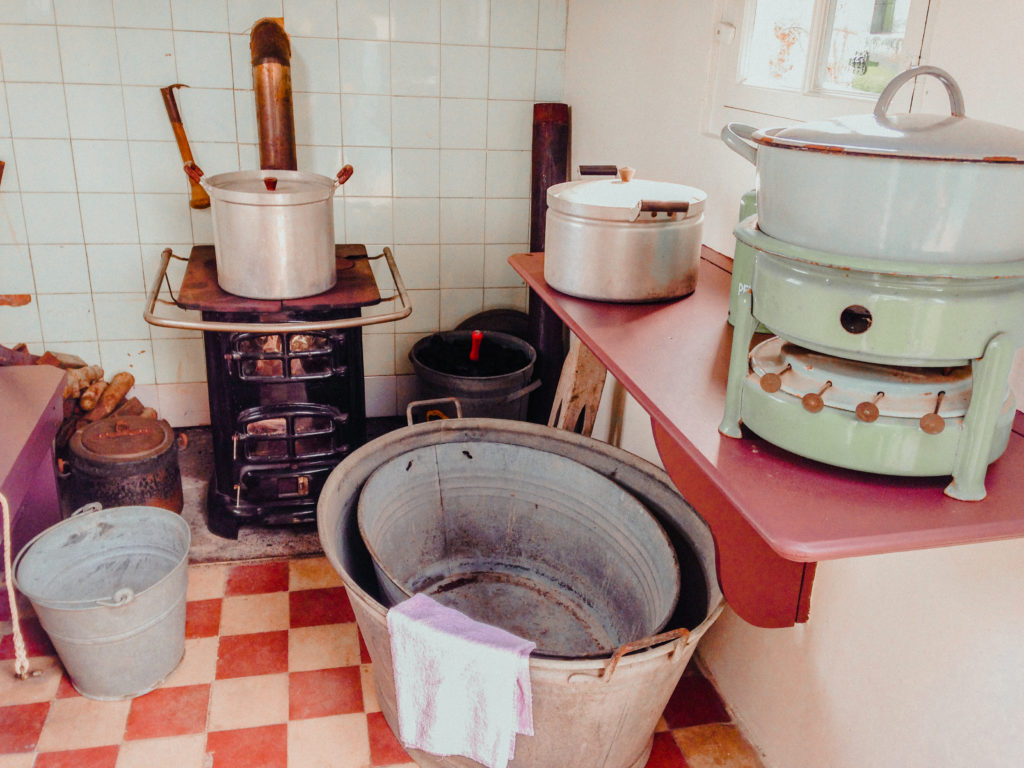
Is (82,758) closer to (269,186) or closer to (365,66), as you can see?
(269,186)

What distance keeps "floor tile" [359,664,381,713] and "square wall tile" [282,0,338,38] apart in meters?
2.10

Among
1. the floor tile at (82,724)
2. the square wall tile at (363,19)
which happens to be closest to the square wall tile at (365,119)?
the square wall tile at (363,19)

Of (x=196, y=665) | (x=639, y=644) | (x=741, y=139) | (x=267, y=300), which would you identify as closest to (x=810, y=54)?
(x=741, y=139)

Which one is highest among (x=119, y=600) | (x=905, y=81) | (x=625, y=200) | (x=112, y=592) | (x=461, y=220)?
(x=905, y=81)

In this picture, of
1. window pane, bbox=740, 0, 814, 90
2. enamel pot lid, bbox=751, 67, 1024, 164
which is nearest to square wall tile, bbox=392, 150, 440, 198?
window pane, bbox=740, 0, 814, 90

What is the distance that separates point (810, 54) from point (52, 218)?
8.40ft

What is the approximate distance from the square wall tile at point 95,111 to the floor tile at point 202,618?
166cm

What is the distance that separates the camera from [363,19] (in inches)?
113

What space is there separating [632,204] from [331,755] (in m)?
1.38

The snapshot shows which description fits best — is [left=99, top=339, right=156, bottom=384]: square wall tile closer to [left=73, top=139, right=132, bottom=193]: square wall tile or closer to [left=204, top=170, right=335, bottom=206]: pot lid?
[left=73, top=139, right=132, bottom=193]: square wall tile

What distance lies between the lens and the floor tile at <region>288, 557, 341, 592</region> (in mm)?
2422

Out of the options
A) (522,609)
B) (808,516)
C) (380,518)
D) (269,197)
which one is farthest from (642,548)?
(269,197)

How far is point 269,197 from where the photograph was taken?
2141mm

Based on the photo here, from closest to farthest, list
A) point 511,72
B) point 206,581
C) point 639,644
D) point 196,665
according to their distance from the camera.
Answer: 1. point 639,644
2. point 196,665
3. point 206,581
4. point 511,72
